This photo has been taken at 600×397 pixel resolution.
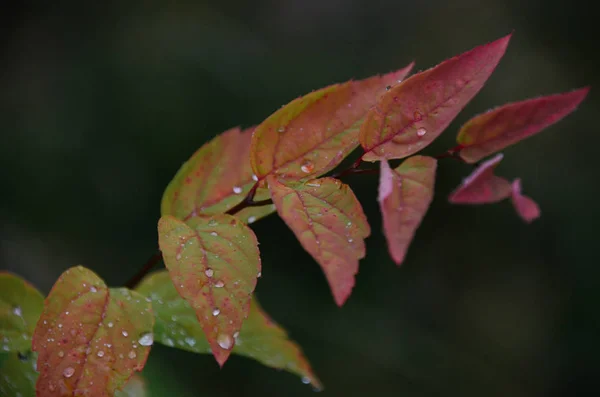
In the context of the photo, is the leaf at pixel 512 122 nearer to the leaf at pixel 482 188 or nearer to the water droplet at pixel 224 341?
the leaf at pixel 482 188

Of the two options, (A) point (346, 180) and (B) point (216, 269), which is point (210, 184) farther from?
(A) point (346, 180)

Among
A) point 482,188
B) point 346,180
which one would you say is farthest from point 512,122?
point 346,180

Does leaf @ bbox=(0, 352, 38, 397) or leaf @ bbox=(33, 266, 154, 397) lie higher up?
leaf @ bbox=(33, 266, 154, 397)

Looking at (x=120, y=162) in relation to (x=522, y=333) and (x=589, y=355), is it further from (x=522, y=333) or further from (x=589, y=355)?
(x=589, y=355)

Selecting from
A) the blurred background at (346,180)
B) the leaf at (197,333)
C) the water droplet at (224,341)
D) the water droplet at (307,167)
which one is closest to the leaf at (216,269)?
the water droplet at (224,341)

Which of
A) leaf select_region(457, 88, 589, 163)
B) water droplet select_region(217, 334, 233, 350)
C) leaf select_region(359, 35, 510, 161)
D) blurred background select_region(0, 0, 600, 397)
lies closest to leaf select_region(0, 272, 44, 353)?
water droplet select_region(217, 334, 233, 350)

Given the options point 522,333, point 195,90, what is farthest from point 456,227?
point 195,90

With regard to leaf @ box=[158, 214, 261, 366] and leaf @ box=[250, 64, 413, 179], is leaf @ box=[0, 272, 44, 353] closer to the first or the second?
leaf @ box=[158, 214, 261, 366]
